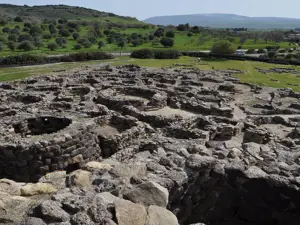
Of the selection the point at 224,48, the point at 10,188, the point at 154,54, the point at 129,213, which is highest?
the point at 129,213

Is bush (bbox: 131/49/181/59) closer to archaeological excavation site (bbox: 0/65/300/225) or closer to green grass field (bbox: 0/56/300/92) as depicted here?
green grass field (bbox: 0/56/300/92)

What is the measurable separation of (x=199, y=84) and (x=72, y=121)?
21.8 m

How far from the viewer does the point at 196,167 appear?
10.1 meters

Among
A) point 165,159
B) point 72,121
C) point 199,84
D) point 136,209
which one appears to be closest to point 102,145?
point 72,121

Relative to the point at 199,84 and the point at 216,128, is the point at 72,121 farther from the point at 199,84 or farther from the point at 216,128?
the point at 199,84

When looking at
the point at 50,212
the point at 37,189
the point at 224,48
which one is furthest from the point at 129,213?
the point at 224,48

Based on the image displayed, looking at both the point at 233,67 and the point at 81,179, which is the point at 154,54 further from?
the point at 81,179

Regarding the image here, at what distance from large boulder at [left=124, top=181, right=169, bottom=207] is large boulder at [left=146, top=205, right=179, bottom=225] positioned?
0.78ft

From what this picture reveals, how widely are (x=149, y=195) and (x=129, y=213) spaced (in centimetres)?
86

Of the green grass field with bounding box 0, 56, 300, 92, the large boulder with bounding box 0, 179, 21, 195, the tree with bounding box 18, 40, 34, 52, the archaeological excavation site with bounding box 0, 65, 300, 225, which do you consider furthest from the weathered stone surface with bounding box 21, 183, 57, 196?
the tree with bounding box 18, 40, 34, 52

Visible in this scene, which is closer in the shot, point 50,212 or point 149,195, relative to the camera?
point 50,212

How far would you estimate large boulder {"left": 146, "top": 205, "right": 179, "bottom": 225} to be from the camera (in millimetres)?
7594

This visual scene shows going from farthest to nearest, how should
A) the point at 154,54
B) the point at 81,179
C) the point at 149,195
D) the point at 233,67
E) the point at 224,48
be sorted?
the point at 224,48 → the point at 154,54 → the point at 233,67 → the point at 81,179 → the point at 149,195

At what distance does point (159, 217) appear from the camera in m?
7.75
